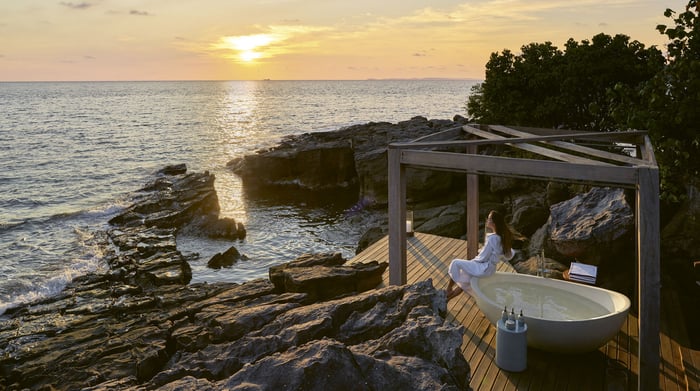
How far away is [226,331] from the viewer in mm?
7656

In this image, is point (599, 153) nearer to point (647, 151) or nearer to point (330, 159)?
point (647, 151)

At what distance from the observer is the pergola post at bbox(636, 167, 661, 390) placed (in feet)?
20.4

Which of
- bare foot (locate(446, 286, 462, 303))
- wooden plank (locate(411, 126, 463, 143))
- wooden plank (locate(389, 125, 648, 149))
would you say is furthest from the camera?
wooden plank (locate(411, 126, 463, 143))

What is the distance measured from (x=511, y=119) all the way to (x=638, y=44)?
17.3 feet

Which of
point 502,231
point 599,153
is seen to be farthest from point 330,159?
point 599,153

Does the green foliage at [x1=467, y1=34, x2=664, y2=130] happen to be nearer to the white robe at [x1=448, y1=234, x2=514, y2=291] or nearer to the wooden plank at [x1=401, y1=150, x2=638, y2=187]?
the white robe at [x1=448, y1=234, x2=514, y2=291]

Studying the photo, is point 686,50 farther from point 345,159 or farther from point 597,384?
point 345,159

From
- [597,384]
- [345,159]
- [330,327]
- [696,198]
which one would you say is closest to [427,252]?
[696,198]

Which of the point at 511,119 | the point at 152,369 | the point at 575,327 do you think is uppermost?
the point at 511,119

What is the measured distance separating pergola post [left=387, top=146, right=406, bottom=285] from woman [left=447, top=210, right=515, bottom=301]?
3.75ft

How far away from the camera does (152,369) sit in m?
8.65

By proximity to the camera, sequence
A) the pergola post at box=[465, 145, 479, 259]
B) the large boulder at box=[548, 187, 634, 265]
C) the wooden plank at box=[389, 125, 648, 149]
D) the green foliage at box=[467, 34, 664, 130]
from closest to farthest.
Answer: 1. the wooden plank at box=[389, 125, 648, 149]
2. the large boulder at box=[548, 187, 634, 265]
3. the pergola post at box=[465, 145, 479, 259]
4. the green foliage at box=[467, 34, 664, 130]

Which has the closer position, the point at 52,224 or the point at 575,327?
the point at 575,327

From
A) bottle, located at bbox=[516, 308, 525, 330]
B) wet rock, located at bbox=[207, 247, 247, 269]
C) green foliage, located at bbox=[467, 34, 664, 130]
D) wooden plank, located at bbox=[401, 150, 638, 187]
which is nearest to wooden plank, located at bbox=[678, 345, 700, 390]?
bottle, located at bbox=[516, 308, 525, 330]
